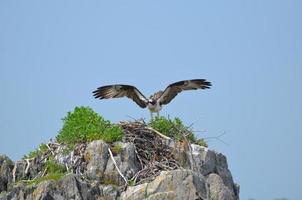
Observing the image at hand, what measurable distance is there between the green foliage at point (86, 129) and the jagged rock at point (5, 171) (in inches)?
58.3

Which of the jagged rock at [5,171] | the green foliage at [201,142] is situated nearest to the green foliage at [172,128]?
the green foliage at [201,142]

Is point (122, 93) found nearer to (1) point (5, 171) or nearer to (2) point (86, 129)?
(2) point (86, 129)

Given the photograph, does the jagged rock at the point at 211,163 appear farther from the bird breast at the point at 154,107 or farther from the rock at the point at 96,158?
the rock at the point at 96,158

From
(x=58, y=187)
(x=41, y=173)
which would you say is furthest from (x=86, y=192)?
(x=41, y=173)

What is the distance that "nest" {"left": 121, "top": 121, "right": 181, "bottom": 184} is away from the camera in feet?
67.1

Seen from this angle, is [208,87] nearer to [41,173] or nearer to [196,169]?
[196,169]

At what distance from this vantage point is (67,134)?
2139 cm

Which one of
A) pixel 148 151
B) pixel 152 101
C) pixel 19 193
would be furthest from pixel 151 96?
pixel 19 193

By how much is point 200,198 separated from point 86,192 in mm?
2608

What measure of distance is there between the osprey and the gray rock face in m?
2.02

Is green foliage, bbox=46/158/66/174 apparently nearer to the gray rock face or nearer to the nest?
the gray rock face

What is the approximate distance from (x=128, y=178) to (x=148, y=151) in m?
1.16

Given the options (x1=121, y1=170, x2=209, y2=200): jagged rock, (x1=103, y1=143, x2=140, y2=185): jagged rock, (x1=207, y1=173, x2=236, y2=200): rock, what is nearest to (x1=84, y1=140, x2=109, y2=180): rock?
(x1=103, y1=143, x2=140, y2=185): jagged rock

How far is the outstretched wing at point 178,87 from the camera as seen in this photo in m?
23.4
